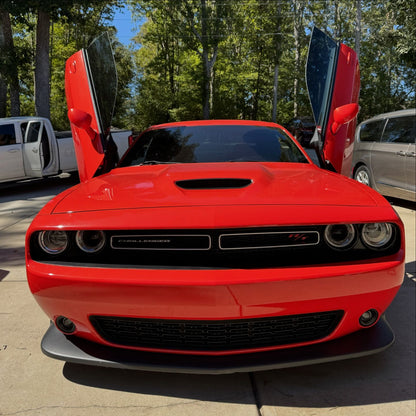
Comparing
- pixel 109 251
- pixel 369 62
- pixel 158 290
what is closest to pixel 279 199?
pixel 158 290

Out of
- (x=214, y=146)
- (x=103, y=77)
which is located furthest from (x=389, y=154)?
(x=103, y=77)

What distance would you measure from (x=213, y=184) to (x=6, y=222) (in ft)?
16.7

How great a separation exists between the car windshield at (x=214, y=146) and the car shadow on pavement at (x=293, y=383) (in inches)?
61.5

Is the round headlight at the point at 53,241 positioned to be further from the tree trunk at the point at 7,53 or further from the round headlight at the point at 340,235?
the tree trunk at the point at 7,53

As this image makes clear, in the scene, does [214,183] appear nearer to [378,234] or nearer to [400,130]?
[378,234]

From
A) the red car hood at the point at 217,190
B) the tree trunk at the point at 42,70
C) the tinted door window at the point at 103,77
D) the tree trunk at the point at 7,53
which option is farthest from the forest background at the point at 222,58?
the red car hood at the point at 217,190

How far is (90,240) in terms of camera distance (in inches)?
78.3

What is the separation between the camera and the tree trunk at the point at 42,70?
14758 mm

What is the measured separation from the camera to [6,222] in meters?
6.35

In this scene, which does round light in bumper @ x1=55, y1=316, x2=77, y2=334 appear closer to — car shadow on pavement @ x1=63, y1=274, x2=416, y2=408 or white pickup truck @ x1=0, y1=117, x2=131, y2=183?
car shadow on pavement @ x1=63, y1=274, x2=416, y2=408

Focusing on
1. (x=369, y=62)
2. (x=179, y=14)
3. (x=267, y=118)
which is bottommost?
(x=267, y=118)

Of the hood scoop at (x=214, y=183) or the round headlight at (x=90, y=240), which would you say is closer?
the round headlight at (x=90, y=240)

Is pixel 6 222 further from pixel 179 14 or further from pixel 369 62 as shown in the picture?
pixel 369 62

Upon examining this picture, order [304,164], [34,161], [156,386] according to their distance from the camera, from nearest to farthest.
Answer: [156,386] < [304,164] < [34,161]
